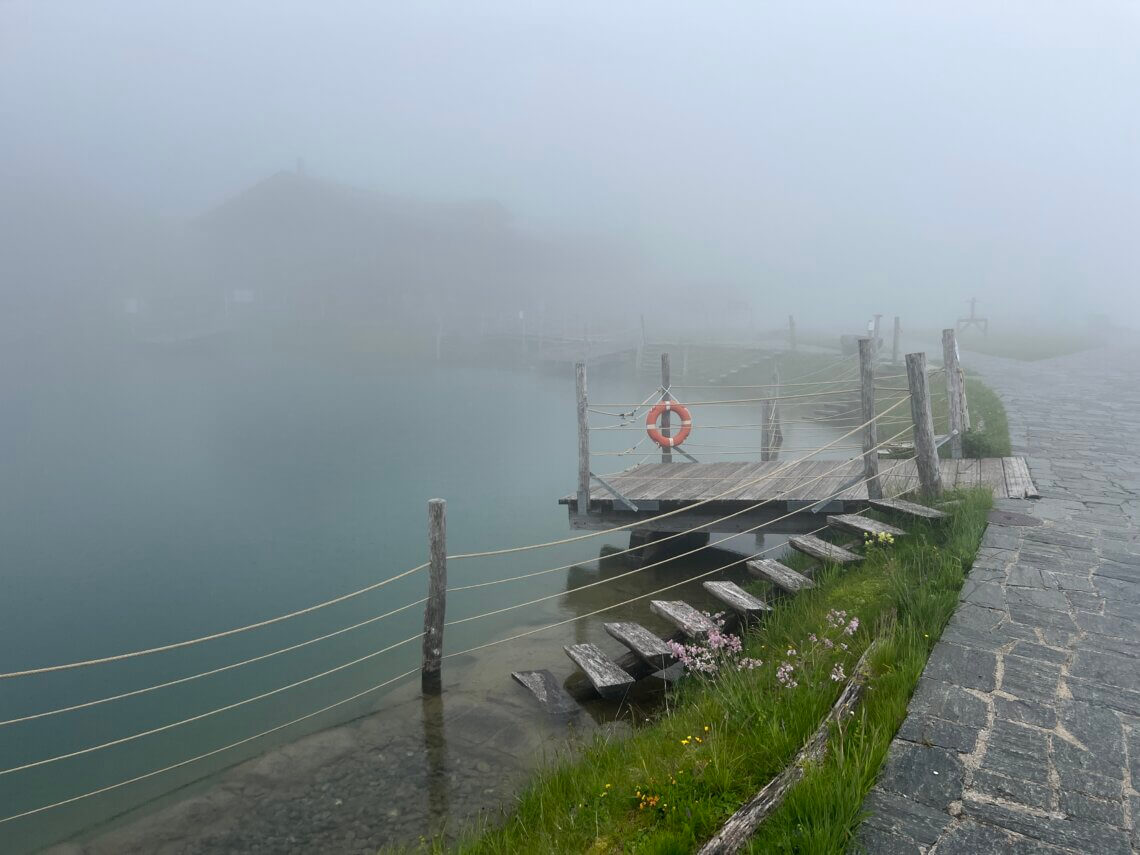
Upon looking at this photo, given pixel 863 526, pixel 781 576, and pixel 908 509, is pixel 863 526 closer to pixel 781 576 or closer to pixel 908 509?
pixel 908 509

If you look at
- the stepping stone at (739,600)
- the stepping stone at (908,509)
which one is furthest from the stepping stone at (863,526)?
the stepping stone at (739,600)

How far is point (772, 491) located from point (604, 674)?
3.63 meters

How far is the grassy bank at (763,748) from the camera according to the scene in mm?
2648

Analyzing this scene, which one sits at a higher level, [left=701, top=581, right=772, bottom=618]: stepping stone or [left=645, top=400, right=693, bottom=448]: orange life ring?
[left=645, top=400, right=693, bottom=448]: orange life ring

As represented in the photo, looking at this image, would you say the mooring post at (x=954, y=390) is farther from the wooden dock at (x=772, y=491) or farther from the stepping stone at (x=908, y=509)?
the stepping stone at (x=908, y=509)

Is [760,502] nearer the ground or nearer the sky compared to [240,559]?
nearer the sky

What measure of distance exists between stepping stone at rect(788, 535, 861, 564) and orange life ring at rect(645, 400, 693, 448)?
3852 mm

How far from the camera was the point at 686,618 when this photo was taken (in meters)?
5.52

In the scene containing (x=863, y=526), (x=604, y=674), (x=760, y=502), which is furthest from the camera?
(x=760, y=502)

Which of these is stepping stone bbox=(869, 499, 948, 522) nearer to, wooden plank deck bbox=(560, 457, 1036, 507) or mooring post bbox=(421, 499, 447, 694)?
wooden plank deck bbox=(560, 457, 1036, 507)

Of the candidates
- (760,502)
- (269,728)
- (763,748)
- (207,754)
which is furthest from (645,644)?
(207,754)

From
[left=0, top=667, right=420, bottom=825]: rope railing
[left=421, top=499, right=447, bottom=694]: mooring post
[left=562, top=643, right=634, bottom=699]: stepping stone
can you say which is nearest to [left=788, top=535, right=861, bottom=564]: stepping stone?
[left=562, top=643, right=634, bottom=699]: stepping stone

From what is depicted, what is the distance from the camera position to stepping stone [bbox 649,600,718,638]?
5.32 metres

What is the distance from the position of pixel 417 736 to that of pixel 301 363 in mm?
55202
